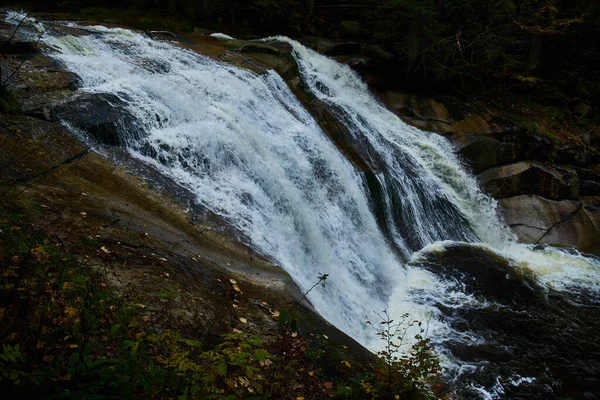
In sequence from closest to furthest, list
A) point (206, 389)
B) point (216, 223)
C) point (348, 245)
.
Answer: point (206, 389)
point (216, 223)
point (348, 245)

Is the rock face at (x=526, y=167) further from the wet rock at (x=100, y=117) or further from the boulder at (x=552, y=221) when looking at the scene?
the wet rock at (x=100, y=117)

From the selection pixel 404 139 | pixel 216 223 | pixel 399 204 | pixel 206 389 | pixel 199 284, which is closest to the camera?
pixel 206 389

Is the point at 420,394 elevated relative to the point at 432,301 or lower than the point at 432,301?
elevated

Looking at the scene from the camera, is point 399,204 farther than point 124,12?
No

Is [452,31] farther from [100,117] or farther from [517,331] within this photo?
[100,117]

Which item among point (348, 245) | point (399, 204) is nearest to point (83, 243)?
point (348, 245)

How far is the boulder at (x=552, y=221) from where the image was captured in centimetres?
1246

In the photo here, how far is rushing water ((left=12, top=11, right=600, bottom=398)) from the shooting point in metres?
7.08

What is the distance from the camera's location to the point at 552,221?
12820 millimetres

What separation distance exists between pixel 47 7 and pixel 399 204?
56.0ft

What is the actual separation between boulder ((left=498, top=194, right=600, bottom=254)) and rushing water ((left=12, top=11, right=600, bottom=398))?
0.55 m

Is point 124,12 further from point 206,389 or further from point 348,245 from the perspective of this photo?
point 206,389

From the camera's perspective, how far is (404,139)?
1333 centimetres

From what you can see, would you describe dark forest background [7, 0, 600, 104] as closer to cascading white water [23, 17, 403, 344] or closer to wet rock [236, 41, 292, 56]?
wet rock [236, 41, 292, 56]
